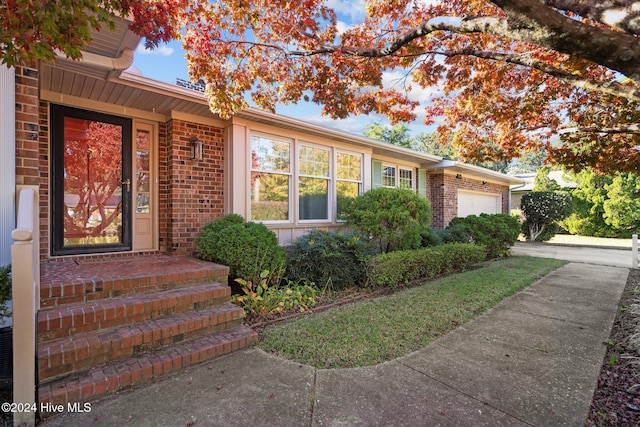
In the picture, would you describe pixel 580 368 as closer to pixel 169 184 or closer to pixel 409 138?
pixel 169 184

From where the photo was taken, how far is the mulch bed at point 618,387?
2.23 m

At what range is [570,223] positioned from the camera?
1778 cm

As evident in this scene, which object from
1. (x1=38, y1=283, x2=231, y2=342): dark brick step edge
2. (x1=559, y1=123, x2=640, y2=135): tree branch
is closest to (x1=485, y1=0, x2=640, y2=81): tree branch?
(x1=559, y1=123, x2=640, y2=135): tree branch

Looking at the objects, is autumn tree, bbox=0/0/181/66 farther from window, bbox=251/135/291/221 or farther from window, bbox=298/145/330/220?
window, bbox=298/145/330/220

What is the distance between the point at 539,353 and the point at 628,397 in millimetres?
750

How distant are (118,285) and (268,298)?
6.03 ft

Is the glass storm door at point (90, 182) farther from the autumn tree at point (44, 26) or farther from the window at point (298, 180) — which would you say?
the autumn tree at point (44, 26)

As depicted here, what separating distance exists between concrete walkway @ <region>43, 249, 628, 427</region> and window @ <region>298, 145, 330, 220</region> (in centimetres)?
431

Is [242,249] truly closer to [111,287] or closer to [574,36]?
[111,287]

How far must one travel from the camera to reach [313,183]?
24.4ft

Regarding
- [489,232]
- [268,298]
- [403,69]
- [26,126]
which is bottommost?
[268,298]

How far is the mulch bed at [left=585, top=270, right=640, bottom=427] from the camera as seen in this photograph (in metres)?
2.23

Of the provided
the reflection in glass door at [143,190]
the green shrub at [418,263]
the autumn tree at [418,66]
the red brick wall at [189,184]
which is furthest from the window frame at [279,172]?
the green shrub at [418,263]

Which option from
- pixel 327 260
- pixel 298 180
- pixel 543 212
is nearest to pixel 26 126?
pixel 327 260
